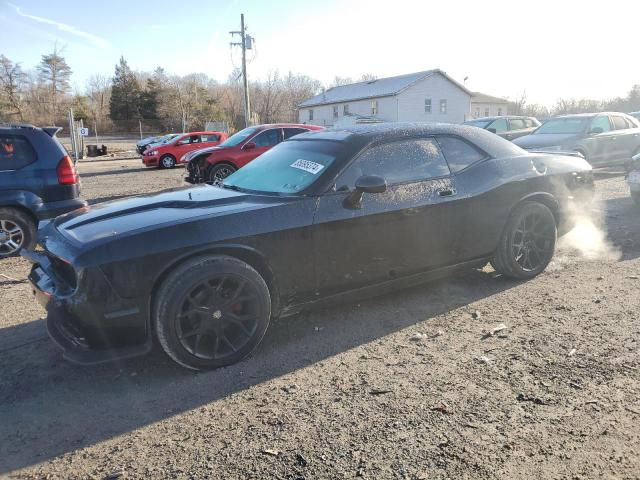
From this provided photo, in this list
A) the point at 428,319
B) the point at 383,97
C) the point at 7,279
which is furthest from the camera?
the point at 383,97

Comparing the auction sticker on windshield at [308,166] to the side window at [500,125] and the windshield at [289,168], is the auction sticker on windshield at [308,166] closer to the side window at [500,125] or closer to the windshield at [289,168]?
the windshield at [289,168]

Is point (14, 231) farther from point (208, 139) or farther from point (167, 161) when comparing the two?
point (208, 139)

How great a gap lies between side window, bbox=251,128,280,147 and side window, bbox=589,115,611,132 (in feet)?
26.5

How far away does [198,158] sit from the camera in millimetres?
12406

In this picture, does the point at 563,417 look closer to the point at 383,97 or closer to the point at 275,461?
the point at 275,461

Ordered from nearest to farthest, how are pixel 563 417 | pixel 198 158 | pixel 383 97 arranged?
pixel 563 417 → pixel 198 158 → pixel 383 97

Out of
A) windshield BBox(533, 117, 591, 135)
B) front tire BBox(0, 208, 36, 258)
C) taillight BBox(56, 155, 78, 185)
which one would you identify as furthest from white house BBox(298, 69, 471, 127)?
front tire BBox(0, 208, 36, 258)

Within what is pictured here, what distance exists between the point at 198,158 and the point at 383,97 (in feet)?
116

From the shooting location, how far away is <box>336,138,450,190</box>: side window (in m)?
3.85

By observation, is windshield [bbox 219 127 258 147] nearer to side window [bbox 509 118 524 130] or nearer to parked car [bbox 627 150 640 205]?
parked car [bbox 627 150 640 205]

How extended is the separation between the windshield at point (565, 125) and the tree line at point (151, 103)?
4149 centimetres

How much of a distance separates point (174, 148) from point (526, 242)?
18393mm

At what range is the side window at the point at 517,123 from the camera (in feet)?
55.7

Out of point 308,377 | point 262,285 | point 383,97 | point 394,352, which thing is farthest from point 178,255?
point 383,97
